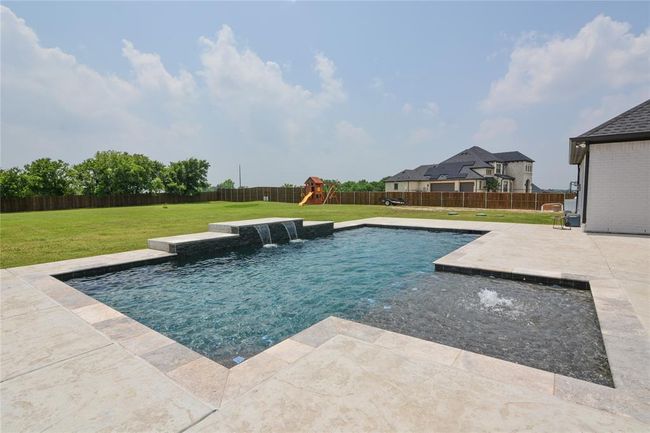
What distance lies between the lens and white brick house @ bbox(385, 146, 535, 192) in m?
42.8

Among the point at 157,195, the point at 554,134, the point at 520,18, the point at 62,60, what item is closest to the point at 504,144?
the point at 554,134

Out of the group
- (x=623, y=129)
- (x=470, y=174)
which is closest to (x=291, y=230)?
(x=623, y=129)

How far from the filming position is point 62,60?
42.2 feet

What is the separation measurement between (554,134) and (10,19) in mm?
27501

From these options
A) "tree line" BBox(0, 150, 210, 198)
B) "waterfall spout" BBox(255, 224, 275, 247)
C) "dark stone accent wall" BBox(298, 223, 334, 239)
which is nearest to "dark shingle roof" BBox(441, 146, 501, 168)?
"tree line" BBox(0, 150, 210, 198)

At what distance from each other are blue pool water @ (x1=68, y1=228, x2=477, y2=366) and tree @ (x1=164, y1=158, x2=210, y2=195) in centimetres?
3549

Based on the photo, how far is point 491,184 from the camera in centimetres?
4291

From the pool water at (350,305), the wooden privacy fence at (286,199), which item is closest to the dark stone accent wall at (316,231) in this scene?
the pool water at (350,305)

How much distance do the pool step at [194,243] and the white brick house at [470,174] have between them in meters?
39.5

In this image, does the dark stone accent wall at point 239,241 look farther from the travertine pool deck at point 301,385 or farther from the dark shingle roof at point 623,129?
the dark shingle roof at point 623,129

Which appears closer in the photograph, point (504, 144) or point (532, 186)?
point (504, 144)

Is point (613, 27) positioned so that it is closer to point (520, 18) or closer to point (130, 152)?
point (520, 18)

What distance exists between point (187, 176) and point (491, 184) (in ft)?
132

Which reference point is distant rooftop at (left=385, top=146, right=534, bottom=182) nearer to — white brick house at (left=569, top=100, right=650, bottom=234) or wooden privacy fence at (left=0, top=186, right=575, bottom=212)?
wooden privacy fence at (left=0, top=186, right=575, bottom=212)
